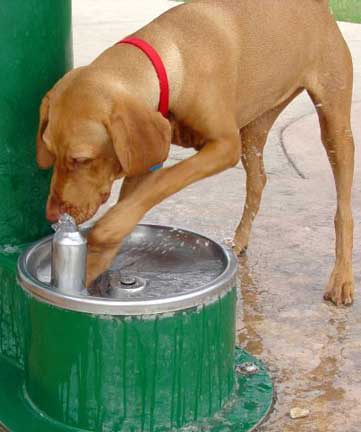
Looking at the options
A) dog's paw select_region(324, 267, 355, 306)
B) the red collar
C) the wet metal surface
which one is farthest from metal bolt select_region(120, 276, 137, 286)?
dog's paw select_region(324, 267, 355, 306)

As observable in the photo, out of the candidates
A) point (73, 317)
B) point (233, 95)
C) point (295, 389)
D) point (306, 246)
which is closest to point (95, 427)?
point (73, 317)

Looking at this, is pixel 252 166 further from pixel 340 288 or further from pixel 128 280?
pixel 128 280

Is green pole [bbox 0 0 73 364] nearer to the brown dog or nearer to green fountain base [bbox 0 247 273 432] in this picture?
green fountain base [bbox 0 247 273 432]


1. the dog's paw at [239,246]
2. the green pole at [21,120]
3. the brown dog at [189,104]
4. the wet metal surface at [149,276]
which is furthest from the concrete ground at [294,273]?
the green pole at [21,120]

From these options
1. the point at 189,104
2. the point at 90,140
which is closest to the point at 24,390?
the point at 90,140

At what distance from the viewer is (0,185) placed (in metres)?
3.27

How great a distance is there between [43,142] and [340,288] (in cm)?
166

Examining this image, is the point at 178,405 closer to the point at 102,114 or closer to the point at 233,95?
the point at 102,114

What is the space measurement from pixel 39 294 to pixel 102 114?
1.99 ft

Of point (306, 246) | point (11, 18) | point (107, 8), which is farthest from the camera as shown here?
point (107, 8)

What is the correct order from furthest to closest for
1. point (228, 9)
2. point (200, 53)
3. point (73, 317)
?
point (228, 9) < point (200, 53) < point (73, 317)

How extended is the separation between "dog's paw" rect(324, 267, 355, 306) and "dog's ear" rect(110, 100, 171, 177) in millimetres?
1473

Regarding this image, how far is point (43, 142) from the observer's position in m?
3.06

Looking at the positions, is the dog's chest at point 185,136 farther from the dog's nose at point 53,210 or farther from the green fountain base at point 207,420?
the green fountain base at point 207,420
